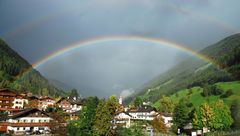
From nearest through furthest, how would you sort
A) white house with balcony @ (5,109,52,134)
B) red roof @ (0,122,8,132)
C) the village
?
the village < red roof @ (0,122,8,132) < white house with balcony @ (5,109,52,134)

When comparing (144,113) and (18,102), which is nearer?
(18,102)

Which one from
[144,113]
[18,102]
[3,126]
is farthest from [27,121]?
[144,113]

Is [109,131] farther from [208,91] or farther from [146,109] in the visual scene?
[208,91]

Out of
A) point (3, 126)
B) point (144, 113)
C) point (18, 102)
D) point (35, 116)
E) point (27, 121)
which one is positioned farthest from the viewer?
point (144, 113)

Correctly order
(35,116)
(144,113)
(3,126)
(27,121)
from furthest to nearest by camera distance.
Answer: (144,113)
(35,116)
(27,121)
(3,126)

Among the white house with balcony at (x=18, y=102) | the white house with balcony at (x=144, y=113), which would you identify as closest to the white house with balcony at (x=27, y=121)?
the white house with balcony at (x=18, y=102)

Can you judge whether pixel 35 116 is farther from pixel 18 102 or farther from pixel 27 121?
pixel 18 102

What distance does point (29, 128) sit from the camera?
70.1m

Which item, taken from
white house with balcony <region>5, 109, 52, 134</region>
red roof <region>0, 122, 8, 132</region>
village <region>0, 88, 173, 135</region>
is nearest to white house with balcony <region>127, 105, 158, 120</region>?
village <region>0, 88, 173, 135</region>

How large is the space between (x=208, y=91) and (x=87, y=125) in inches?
3771

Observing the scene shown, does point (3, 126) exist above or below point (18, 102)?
below

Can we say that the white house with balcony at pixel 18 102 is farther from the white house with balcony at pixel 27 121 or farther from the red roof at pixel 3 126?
the red roof at pixel 3 126

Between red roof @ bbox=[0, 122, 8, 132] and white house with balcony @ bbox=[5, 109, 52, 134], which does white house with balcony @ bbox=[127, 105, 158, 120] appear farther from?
red roof @ bbox=[0, 122, 8, 132]

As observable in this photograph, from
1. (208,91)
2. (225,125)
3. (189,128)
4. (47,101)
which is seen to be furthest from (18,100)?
(208,91)
